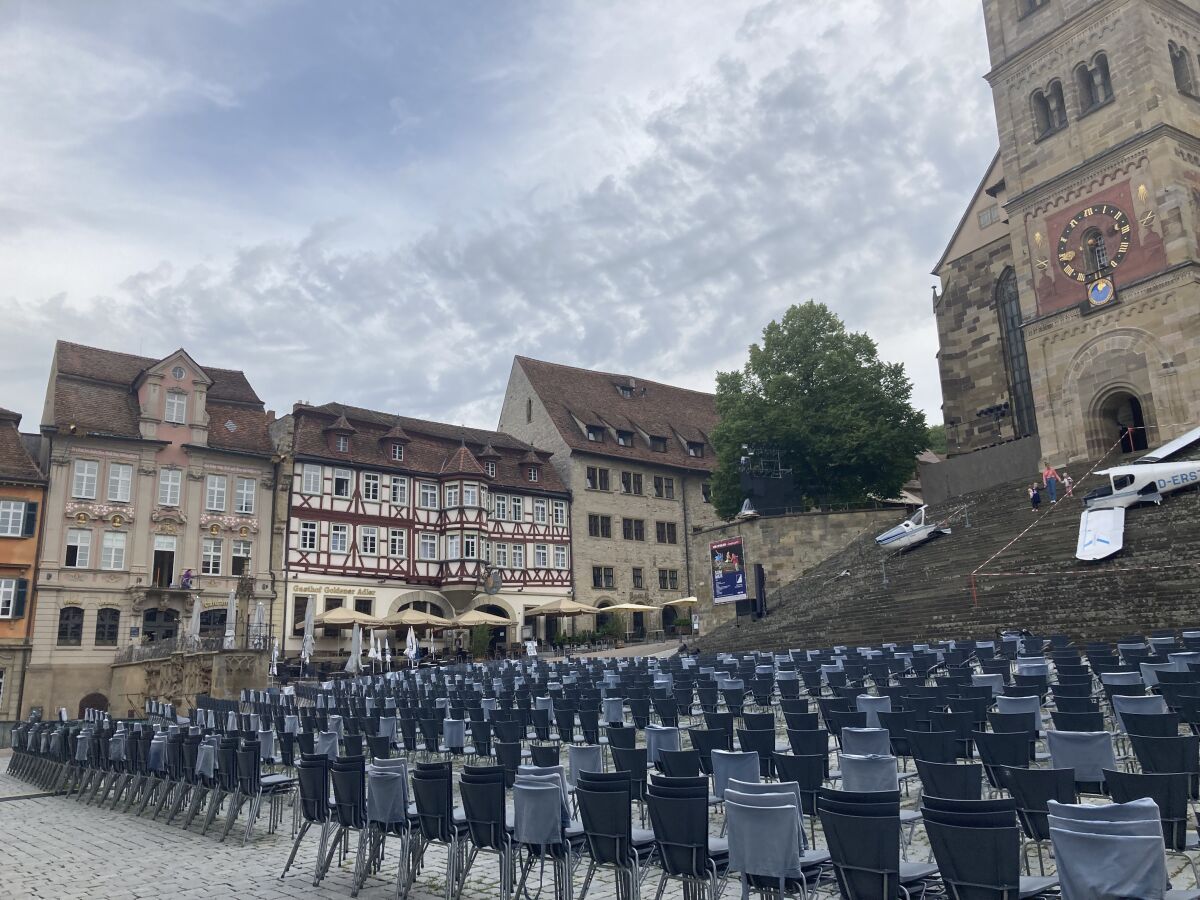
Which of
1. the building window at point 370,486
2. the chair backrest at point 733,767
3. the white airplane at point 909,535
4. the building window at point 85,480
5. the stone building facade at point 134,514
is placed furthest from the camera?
the building window at point 370,486

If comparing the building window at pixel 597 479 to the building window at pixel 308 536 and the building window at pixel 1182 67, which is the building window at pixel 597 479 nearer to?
the building window at pixel 308 536

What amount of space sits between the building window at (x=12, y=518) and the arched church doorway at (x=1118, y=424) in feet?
126

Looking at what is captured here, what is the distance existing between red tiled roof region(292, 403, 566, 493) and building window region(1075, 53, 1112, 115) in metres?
28.3

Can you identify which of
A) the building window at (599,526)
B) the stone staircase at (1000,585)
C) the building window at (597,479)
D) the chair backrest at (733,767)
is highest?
the building window at (597,479)

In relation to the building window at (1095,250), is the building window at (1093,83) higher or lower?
higher

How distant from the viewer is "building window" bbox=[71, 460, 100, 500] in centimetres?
3688

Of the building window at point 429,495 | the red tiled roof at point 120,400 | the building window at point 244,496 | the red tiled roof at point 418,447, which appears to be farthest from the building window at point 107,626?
the building window at point 429,495

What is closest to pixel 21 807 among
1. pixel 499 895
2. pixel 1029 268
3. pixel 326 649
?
pixel 499 895

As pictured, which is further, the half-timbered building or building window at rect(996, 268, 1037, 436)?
the half-timbered building

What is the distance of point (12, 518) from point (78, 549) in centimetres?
246

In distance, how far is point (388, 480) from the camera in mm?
44656

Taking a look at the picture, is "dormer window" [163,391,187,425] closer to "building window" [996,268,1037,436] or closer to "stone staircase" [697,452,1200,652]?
"stone staircase" [697,452,1200,652]

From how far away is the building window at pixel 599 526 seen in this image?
50.3 meters

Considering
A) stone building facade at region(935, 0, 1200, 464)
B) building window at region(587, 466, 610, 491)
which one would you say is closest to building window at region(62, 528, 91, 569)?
building window at region(587, 466, 610, 491)
